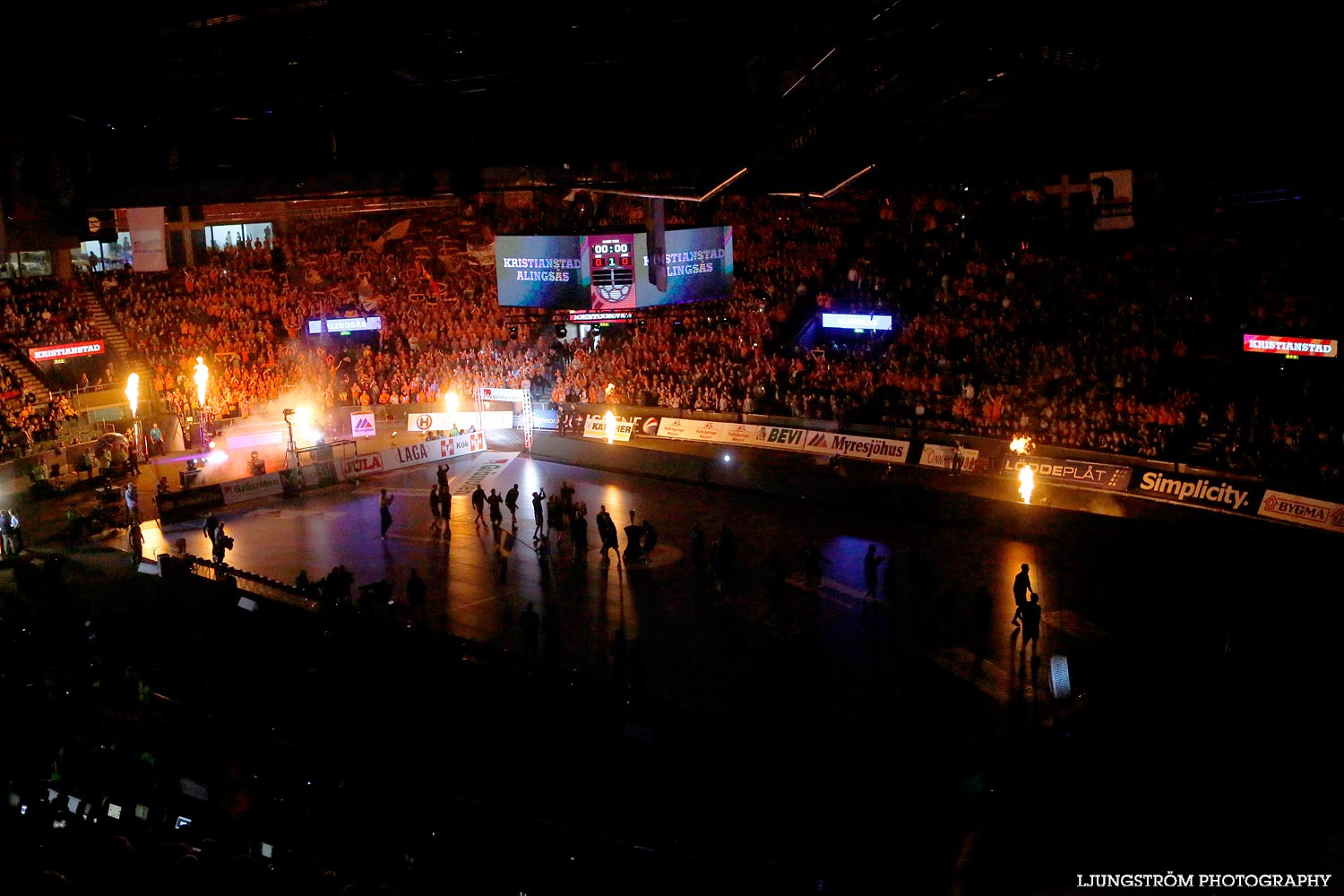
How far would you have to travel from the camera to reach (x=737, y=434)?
3058cm

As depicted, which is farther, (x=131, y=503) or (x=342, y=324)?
(x=342, y=324)

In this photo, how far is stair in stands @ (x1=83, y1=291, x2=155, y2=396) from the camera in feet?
124

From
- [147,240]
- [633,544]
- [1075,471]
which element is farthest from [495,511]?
[1075,471]

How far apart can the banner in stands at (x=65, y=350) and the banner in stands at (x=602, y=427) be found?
59.8 ft

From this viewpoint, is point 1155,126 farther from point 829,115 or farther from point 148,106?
point 148,106

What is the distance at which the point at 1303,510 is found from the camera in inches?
799

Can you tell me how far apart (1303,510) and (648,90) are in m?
15.7

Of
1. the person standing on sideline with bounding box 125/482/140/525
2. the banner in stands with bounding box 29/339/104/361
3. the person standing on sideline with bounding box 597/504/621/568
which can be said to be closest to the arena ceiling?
the person standing on sideline with bounding box 597/504/621/568

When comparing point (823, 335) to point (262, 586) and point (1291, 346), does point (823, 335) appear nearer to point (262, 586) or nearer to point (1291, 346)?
point (1291, 346)

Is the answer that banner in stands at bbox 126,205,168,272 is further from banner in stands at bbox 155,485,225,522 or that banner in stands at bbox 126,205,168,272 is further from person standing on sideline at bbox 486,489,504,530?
person standing on sideline at bbox 486,489,504,530

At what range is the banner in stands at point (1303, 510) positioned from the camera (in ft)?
65.1

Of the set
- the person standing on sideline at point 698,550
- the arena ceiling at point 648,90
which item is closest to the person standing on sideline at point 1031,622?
the person standing on sideline at point 698,550

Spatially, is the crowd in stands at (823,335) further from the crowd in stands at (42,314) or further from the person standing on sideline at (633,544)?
the person standing on sideline at (633,544)

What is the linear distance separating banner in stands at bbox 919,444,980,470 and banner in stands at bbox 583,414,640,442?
9635 millimetres
